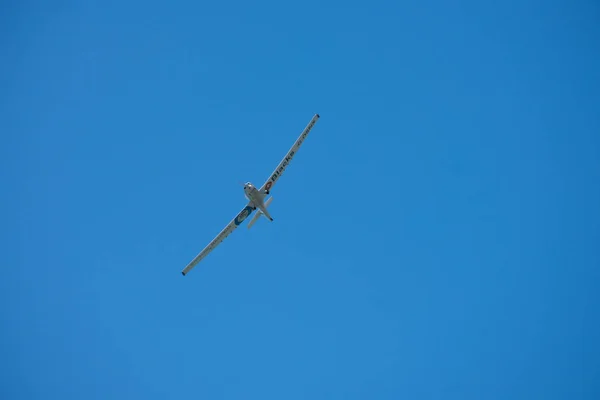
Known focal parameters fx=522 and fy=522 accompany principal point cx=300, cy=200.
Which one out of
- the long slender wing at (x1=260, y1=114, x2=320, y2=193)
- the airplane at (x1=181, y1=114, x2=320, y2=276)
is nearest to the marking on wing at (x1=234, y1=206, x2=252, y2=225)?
the airplane at (x1=181, y1=114, x2=320, y2=276)

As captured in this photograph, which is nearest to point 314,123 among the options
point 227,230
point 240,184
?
point 240,184

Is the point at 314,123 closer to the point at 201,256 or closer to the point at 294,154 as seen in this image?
the point at 294,154

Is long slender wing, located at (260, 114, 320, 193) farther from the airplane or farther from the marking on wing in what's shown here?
the marking on wing

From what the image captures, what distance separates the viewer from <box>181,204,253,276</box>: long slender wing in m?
51.3

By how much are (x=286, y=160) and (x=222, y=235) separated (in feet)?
34.6

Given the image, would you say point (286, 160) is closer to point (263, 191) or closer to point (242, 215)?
point (263, 191)

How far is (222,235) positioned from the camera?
175ft

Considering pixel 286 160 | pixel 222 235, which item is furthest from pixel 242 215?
pixel 286 160

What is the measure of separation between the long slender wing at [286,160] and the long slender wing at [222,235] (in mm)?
2948

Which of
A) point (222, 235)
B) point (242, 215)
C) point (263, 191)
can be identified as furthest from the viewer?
point (222, 235)

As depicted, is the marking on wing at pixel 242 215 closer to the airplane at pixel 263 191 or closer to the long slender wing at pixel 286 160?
the airplane at pixel 263 191

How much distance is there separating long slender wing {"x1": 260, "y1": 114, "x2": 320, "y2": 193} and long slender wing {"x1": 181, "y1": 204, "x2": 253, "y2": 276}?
9.67ft

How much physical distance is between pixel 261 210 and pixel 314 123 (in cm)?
976

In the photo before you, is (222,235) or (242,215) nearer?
(242,215)
